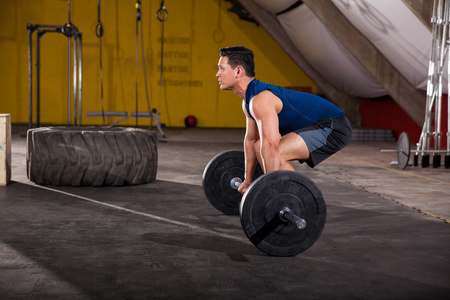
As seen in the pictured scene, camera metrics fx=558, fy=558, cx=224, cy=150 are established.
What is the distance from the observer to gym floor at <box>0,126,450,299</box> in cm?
184

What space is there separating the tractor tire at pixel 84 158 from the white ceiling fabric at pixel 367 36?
297 centimetres

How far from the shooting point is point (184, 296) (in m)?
1.75

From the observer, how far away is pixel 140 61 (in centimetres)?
1130

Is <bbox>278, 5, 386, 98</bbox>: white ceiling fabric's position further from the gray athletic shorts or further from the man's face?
the man's face

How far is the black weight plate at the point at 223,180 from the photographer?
3029 millimetres

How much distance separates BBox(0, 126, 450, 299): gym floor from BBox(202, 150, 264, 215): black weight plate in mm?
76

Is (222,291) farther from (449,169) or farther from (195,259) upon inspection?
(449,169)

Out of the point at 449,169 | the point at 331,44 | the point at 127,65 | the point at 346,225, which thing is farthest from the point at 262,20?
the point at 346,225

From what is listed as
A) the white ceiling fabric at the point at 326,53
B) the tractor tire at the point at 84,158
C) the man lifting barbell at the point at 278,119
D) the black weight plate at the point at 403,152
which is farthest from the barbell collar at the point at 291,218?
the white ceiling fabric at the point at 326,53

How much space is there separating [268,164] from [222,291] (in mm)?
743

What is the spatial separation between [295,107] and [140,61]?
9126 millimetres

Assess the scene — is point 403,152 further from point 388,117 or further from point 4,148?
point 388,117

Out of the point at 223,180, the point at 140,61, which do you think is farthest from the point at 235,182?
the point at 140,61

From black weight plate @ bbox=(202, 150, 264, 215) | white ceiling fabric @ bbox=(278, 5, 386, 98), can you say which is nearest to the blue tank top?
black weight plate @ bbox=(202, 150, 264, 215)
